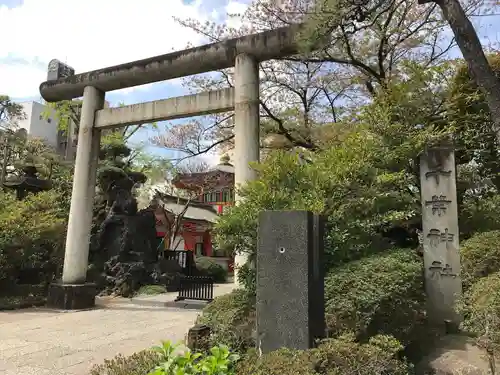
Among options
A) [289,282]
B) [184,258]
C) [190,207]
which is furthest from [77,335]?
[190,207]

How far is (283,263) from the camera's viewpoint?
4.11 m

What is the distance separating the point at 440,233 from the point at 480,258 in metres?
0.63

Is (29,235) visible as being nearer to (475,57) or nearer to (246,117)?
(246,117)

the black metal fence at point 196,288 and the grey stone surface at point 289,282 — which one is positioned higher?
the grey stone surface at point 289,282

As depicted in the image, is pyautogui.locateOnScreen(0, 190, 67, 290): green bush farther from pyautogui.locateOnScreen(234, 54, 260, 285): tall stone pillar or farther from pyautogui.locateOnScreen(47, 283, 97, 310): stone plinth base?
pyautogui.locateOnScreen(234, 54, 260, 285): tall stone pillar

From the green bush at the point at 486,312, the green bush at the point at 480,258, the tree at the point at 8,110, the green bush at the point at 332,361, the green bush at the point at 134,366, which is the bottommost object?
the green bush at the point at 134,366

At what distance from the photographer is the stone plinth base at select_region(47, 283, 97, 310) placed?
31.8 feet

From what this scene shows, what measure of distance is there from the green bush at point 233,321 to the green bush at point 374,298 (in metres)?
0.99

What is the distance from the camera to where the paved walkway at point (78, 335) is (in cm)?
512

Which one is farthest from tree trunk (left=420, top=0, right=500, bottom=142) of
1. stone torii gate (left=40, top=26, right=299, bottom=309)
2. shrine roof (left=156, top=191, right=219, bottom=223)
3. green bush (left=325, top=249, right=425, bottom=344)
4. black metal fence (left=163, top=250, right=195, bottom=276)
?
shrine roof (left=156, top=191, right=219, bottom=223)

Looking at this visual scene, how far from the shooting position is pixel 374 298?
4.30m

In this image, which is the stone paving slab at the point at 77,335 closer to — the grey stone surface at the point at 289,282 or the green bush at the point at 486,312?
the grey stone surface at the point at 289,282

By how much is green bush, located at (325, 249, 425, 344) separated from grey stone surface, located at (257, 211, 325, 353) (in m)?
0.34

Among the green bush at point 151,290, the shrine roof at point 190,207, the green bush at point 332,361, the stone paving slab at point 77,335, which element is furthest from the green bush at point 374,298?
the shrine roof at point 190,207
